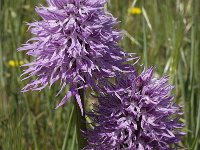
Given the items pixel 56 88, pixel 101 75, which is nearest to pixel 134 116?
pixel 101 75

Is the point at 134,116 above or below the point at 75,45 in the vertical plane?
below

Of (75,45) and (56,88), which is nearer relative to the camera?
(75,45)

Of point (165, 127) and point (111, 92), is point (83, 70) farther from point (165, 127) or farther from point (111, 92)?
point (165, 127)

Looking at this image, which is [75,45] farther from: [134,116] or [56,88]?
[56,88]

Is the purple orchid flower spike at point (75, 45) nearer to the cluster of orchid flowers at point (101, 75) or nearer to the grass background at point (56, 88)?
the cluster of orchid flowers at point (101, 75)

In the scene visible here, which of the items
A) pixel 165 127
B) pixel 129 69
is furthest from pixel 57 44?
pixel 165 127

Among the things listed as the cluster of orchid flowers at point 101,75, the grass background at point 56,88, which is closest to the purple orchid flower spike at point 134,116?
the cluster of orchid flowers at point 101,75
